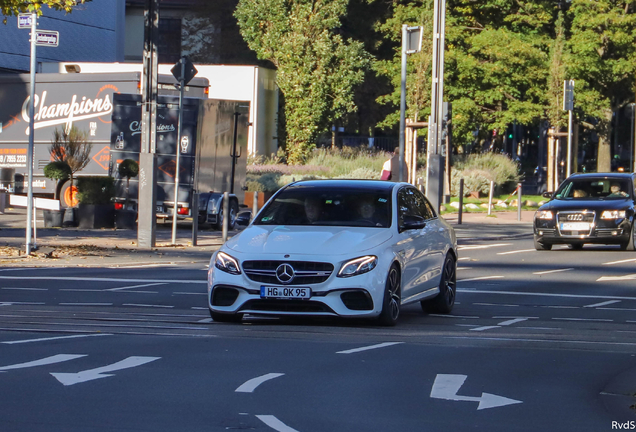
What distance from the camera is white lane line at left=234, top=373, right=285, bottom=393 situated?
7.64m

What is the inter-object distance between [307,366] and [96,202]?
1791 centimetres

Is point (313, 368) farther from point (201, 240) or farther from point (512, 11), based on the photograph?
point (512, 11)

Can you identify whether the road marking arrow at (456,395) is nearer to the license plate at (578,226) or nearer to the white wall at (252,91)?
the license plate at (578,226)

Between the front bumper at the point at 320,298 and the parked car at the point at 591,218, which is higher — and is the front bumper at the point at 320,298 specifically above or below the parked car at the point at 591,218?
below

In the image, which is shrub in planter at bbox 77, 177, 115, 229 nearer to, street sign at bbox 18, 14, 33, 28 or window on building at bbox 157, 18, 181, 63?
street sign at bbox 18, 14, 33, 28

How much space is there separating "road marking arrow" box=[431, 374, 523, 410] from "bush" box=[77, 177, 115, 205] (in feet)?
60.2

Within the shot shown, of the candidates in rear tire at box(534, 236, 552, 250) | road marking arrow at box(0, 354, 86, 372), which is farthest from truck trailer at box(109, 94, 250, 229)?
road marking arrow at box(0, 354, 86, 372)

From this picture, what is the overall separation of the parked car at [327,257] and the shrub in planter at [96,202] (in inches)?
547

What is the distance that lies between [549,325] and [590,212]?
36.4 ft

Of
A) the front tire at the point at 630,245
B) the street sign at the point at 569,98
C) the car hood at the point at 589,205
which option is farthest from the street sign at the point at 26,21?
the street sign at the point at 569,98

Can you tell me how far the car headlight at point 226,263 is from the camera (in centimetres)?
1095

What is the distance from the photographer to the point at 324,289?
10.7 metres

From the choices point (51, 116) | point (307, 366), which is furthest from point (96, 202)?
point (307, 366)

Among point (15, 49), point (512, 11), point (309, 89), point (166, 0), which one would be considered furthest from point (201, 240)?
point (166, 0)
